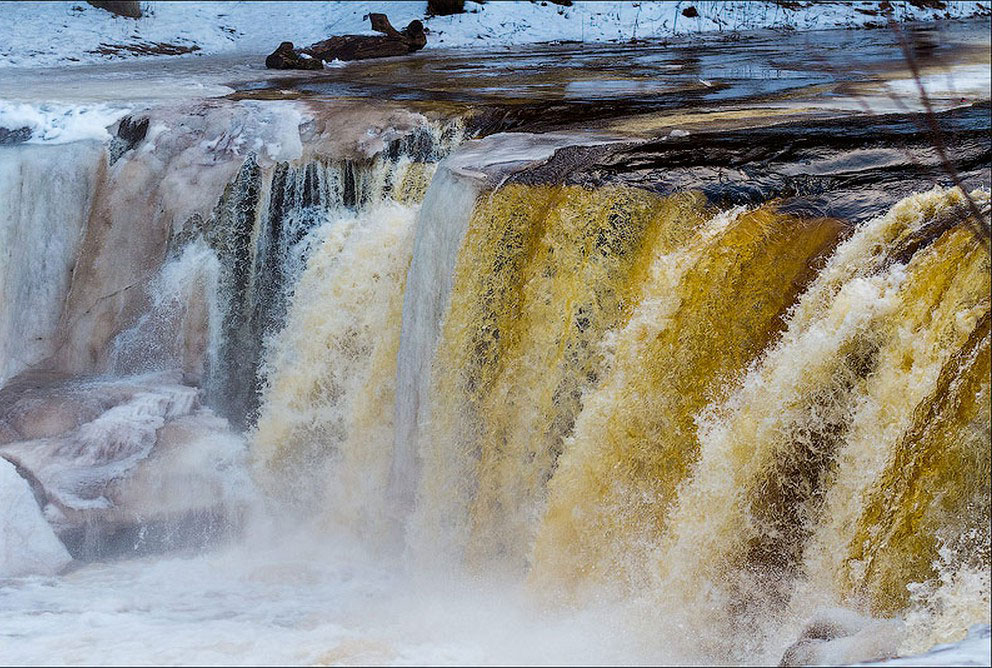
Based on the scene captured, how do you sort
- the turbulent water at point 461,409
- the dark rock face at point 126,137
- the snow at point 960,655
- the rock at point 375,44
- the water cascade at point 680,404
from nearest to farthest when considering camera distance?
the snow at point 960,655 → the water cascade at point 680,404 → the turbulent water at point 461,409 → the dark rock face at point 126,137 → the rock at point 375,44

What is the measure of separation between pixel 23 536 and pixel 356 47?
7.26 meters

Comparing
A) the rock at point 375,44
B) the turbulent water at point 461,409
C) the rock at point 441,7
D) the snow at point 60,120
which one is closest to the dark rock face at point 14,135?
the snow at point 60,120

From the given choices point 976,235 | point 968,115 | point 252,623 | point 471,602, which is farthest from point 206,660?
point 968,115

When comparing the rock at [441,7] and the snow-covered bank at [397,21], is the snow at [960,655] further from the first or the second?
the rock at [441,7]

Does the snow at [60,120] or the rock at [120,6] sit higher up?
the rock at [120,6]

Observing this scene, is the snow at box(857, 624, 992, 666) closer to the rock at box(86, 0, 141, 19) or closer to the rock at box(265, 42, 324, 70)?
the rock at box(265, 42, 324, 70)

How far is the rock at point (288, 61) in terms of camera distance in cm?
1196

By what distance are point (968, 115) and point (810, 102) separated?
1600 millimetres

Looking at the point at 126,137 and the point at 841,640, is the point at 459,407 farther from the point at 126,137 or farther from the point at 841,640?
the point at 126,137

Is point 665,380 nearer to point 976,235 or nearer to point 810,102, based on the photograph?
point 976,235

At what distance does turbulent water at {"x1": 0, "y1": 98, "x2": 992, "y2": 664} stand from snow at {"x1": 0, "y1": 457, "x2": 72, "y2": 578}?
3 cm

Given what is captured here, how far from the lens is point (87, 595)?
255 inches

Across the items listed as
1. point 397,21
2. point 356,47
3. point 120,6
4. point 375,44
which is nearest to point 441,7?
point 397,21

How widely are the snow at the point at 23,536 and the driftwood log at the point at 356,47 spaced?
235 inches
